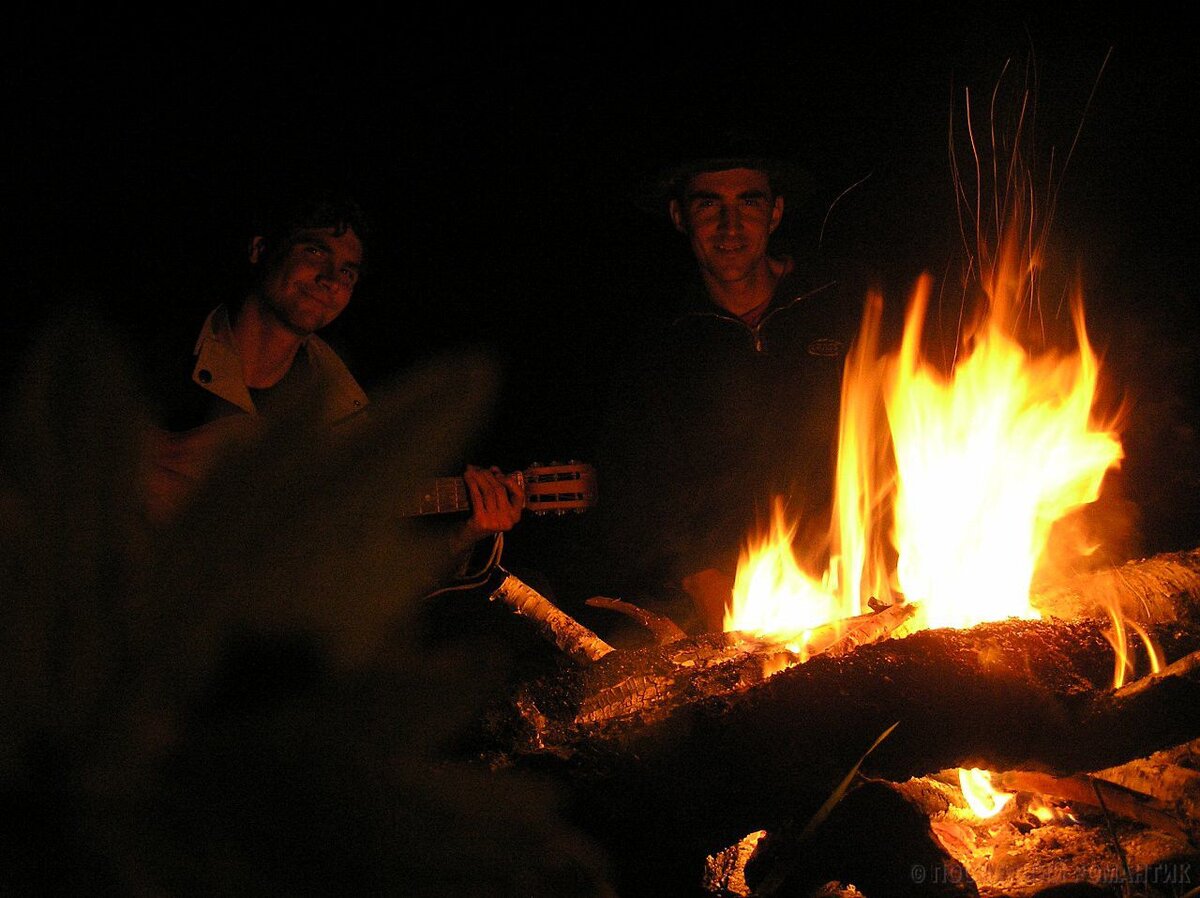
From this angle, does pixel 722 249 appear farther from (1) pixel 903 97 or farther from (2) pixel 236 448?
(2) pixel 236 448

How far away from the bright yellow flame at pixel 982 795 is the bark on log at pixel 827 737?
1.39 ft

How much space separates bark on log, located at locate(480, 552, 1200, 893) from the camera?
231cm

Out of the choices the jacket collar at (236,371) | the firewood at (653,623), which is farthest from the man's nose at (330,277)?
the firewood at (653,623)

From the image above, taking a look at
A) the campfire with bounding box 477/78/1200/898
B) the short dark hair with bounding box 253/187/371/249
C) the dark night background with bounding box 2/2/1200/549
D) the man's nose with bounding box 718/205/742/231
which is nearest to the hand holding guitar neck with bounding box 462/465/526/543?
the dark night background with bounding box 2/2/1200/549

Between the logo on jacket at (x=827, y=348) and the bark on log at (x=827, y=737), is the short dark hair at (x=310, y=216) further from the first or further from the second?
the bark on log at (x=827, y=737)

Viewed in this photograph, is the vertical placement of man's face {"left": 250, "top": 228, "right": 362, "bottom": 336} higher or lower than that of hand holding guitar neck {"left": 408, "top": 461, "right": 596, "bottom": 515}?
higher

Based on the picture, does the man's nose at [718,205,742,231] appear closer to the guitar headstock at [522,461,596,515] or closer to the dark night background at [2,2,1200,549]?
the dark night background at [2,2,1200,549]

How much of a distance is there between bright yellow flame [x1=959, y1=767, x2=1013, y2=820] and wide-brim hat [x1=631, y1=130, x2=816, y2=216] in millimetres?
3658

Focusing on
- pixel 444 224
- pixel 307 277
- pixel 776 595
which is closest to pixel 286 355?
pixel 307 277

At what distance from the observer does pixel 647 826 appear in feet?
7.63

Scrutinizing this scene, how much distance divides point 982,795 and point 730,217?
11.7 ft

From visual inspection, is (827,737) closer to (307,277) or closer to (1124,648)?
(1124,648)

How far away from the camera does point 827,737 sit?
2.32m

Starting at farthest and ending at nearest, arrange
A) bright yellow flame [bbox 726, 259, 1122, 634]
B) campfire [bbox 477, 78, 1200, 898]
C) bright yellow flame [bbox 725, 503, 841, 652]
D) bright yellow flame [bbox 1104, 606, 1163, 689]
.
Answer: bright yellow flame [bbox 725, 503, 841, 652], bright yellow flame [bbox 726, 259, 1122, 634], bright yellow flame [bbox 1104, 606, 1163, 689], campfire [bbox 477, 78, 1200, 898]
